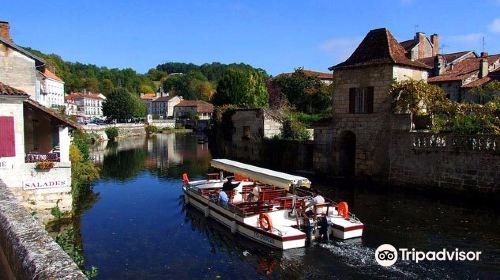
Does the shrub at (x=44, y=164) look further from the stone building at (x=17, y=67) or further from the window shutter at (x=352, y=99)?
the window shutter at (x=352, y=99)

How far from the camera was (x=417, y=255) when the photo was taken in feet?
42.5

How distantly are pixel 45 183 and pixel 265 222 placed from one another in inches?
309

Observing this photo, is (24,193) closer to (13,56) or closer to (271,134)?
(13,56)

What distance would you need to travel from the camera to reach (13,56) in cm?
1870

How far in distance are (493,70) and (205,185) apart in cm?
3753

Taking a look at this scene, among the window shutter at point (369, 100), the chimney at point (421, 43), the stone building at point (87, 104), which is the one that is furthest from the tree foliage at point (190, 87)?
the window shutter at point (369, 100)

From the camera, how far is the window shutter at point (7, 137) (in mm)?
14211

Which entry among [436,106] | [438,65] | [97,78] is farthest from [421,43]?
[97,78]

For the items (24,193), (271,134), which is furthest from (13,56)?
(271,134)

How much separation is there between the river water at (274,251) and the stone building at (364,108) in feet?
10.2

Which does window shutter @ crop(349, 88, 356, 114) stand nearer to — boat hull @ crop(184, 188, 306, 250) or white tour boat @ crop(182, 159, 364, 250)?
white tour boat @ crop(182, 159, 364, 250)

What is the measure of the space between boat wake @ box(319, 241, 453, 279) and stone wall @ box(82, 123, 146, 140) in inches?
2063

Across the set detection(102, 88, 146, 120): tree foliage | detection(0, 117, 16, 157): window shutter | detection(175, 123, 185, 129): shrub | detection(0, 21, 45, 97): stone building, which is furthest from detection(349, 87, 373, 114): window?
detection(175, 123, 185, 129): shrub

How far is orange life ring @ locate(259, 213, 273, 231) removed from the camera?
14.0 m
